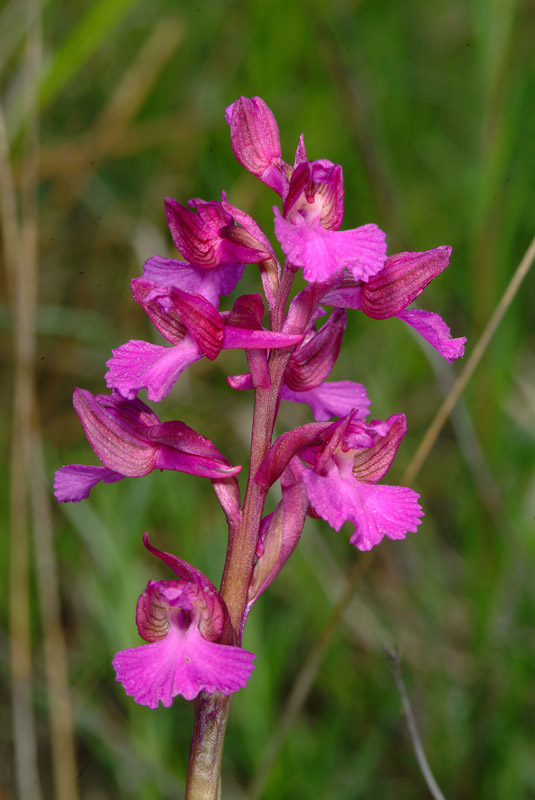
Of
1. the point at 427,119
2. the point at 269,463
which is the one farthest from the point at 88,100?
the point at 269,463

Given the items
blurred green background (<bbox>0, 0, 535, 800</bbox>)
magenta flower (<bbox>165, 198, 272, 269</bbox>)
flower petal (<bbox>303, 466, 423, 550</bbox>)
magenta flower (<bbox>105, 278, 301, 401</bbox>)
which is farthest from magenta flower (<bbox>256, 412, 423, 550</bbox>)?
blurred green background (<bbox>0, 0, 535, 800</bbox>)

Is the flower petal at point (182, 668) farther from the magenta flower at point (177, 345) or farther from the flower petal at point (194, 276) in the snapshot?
the flower petal at point (194, 276)

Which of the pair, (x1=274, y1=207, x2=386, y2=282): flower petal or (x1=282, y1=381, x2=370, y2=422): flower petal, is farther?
(x1=282, y1=381, x2=370, y2=422): flower petal

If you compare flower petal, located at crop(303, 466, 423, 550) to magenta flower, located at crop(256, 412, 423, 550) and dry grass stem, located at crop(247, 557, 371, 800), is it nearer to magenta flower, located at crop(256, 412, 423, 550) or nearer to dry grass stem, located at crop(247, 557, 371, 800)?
magenta flower, located at crop(256, 412, 423, 550)

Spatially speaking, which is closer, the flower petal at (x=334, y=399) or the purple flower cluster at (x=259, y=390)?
the purple flower cluster at (x=259, y=390)

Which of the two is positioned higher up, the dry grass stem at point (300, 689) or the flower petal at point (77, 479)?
the flower petal at point (77, 479)

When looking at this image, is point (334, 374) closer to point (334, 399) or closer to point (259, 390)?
point (334, 399)

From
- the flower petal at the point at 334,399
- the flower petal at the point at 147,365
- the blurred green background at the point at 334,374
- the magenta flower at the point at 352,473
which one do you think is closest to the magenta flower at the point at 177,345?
the flower petal at the point at 147,365
